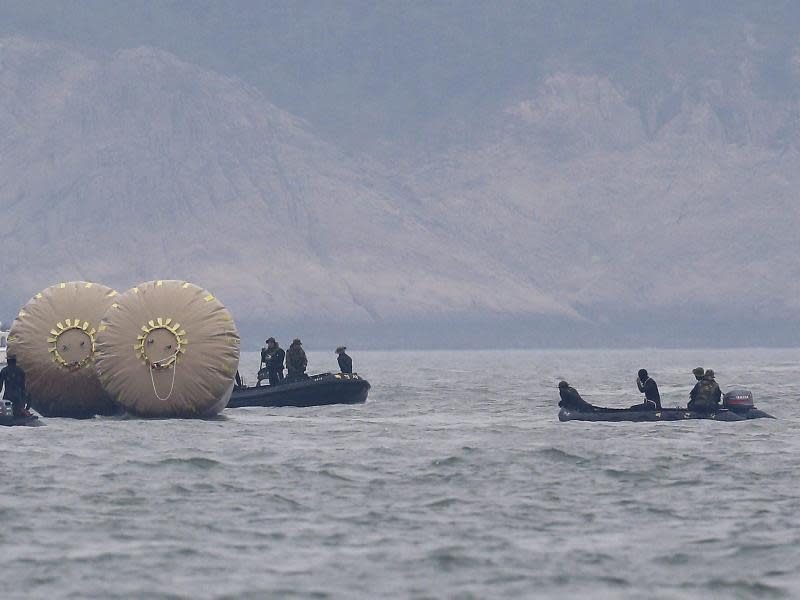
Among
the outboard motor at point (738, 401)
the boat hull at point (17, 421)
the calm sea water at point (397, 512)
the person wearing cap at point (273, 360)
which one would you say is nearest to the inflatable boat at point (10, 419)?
the boat hull at point (17, 421)

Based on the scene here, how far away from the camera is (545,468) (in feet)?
107

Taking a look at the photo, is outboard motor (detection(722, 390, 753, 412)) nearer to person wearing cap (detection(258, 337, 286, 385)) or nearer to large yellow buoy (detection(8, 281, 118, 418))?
person wearing cap (detection(258, 337, 286, 385))

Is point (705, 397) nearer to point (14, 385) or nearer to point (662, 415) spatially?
point (662, 415)

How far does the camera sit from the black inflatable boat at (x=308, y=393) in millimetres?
51094

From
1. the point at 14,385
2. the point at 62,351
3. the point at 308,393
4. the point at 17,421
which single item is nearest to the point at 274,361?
the point at 308,393

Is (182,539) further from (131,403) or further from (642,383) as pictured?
(642,383)

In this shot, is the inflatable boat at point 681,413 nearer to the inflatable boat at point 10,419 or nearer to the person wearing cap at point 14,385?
the inflatable boat at point 10,419

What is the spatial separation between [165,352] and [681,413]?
1225 centimetres

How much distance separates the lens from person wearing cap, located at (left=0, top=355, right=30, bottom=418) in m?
40.3

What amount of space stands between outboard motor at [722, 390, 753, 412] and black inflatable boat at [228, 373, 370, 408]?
518 inches

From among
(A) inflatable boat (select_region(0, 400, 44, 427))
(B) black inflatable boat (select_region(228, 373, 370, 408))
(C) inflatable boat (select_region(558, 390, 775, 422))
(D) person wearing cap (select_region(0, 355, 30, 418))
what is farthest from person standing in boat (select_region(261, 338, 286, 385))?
(A) inflatable boat (select_region(0, 400, 44, 427))

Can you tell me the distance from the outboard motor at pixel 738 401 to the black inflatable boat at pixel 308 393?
518 inches

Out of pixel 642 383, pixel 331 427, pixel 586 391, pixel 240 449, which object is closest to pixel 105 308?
pixel 331 427

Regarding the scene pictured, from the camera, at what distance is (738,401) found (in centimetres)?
4394
